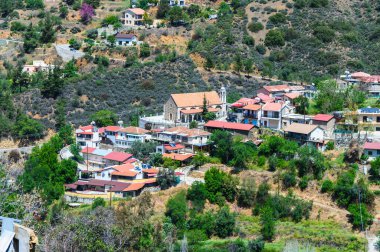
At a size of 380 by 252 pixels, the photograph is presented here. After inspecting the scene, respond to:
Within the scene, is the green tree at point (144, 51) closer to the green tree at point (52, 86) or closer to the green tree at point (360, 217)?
the green tree at point (52, 86)

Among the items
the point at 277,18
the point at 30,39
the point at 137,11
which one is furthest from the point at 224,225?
the point at 137,11

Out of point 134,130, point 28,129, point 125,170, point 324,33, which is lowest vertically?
point 125,170

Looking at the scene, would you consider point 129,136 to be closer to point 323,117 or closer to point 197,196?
point 197,196

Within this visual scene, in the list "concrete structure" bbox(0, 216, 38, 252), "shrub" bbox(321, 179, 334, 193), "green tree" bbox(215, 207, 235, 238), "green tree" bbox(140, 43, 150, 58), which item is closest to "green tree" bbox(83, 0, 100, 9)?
"green tree" bbox(140, 43, 150, 58)

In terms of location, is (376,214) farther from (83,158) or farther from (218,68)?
(218,68)

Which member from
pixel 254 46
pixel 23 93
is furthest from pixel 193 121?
pixel 254 46

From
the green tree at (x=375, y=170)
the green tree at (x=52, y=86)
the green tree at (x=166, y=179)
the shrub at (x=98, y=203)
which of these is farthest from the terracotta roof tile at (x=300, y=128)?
the green tree at (x=52, y=86)
